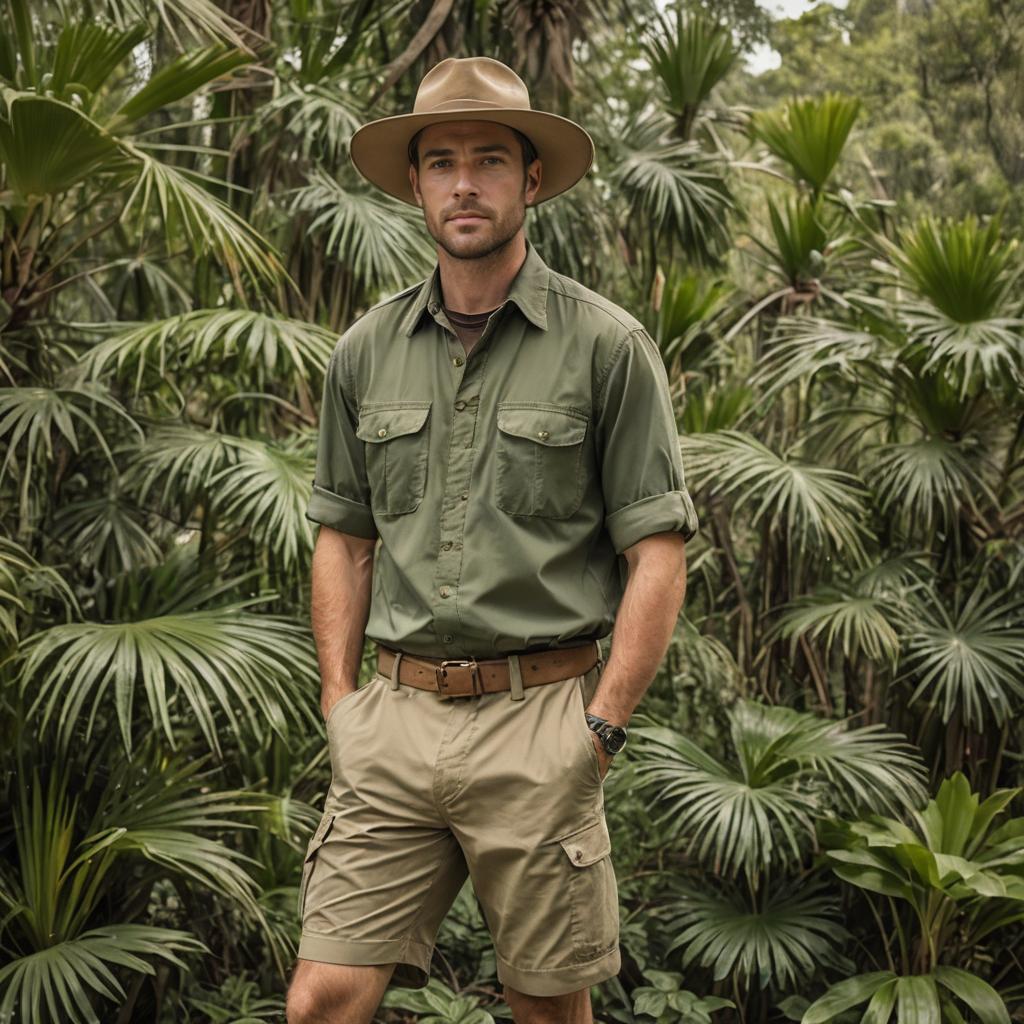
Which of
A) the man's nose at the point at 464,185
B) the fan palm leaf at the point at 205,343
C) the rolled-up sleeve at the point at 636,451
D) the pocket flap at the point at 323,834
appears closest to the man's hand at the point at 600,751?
the rolled-up sleeve at the point at 636,451

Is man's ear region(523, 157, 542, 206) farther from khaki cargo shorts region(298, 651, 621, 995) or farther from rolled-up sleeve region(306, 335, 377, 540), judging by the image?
khaki cargo shorts region(298, 651, 621, 995)

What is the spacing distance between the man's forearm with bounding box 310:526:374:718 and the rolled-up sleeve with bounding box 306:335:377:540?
43 millimetres

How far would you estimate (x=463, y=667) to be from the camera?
2.38 meters

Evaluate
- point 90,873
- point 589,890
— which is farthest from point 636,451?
point 90,873

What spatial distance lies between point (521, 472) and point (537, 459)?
0.12 feet

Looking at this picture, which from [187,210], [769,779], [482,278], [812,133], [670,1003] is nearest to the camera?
[482,278]

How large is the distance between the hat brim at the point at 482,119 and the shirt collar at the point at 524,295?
0.57ft

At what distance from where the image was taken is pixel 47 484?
4.08m

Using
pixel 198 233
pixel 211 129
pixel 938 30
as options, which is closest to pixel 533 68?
pixel 211 129

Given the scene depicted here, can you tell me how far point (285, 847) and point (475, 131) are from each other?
2589mm

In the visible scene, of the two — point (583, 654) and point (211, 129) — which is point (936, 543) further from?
point (211, 129)

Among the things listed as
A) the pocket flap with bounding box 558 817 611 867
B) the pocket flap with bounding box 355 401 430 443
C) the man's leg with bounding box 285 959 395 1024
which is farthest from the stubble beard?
the man's leg with bounding box 285 959 395 1024

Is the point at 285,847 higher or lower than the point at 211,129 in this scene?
lower

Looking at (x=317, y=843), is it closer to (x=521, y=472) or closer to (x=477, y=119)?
(x=521, y=472)
